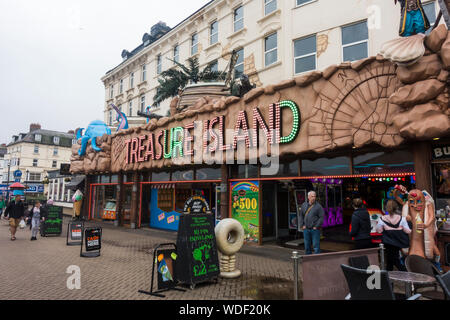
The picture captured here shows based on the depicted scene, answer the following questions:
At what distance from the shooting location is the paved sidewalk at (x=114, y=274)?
19.2 feet

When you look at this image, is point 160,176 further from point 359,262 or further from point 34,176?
point 34,176

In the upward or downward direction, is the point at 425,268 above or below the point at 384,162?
below

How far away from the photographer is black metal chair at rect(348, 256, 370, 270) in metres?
4.60

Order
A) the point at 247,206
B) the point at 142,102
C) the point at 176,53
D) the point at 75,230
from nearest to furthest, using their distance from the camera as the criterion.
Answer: the point at 247,206 → the point at 75,230 → the point at 176,53 → the point at 142,102

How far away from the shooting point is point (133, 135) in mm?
17609

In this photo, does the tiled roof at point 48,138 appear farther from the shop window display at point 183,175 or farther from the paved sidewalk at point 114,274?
the paved sidewalk at point 114,274

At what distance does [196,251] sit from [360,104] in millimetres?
6113

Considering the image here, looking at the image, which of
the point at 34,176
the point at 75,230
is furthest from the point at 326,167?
the point at 34,176

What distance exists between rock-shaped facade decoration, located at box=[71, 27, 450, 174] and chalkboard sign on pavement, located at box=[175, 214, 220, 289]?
14.8 feet

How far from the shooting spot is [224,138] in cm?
1218

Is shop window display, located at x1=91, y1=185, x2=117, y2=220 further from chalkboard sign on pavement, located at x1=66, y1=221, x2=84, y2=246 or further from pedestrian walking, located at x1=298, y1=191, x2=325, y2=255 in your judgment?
pedestrian walking, located at x1=298, y1=191, x2=325, y2=255

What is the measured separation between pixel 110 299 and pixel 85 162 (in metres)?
18.1

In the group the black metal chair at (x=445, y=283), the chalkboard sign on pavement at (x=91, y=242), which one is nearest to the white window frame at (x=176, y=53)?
the chalkboard sign on pavement at (x=91, y=242)
